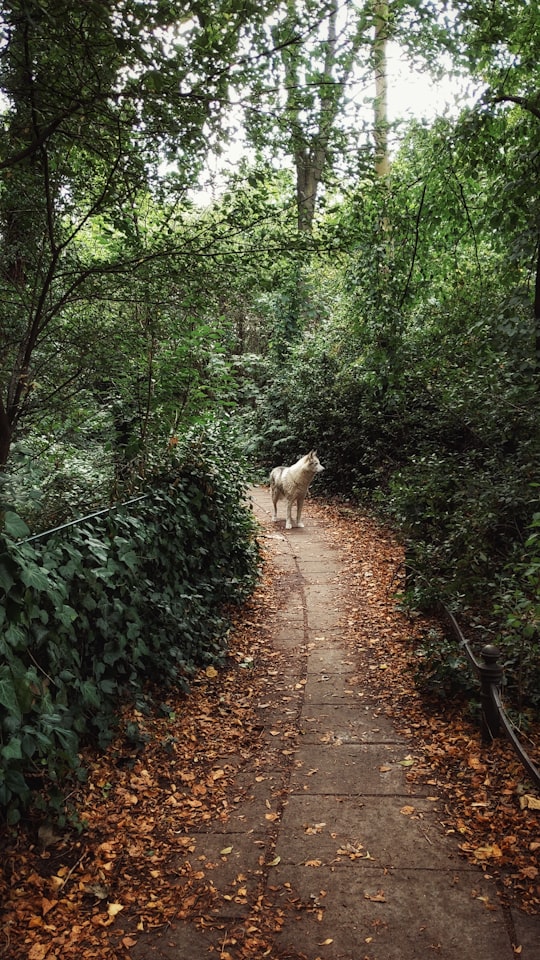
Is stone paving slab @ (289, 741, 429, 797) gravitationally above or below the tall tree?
below

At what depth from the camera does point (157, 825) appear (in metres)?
3.32

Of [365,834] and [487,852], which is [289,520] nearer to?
[365,834]

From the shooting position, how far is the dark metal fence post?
3660 millimetres

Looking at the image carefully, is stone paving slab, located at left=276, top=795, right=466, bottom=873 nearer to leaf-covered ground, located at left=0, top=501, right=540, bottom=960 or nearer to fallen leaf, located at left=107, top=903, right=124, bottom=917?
leaf-covered ground, located at left=0, top=501, right=540, bottom=960

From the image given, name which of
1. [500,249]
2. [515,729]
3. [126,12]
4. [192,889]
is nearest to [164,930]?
[192,889]

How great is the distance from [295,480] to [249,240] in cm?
553

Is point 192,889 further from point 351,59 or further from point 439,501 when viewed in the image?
point 439,501

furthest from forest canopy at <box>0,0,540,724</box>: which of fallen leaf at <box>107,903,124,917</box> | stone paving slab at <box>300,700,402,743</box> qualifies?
fallen leaf at <box>107,903,124,917</box>

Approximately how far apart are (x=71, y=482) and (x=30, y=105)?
2674mm

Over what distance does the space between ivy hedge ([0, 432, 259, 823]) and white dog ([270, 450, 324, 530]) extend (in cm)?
334

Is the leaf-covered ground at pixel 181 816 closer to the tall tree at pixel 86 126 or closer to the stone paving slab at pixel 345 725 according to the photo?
the stone paving slab at pixel 345 725

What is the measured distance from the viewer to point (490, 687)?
368cm

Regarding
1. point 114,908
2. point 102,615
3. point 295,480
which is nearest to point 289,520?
point 295,480

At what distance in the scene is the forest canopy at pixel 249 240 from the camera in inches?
139
